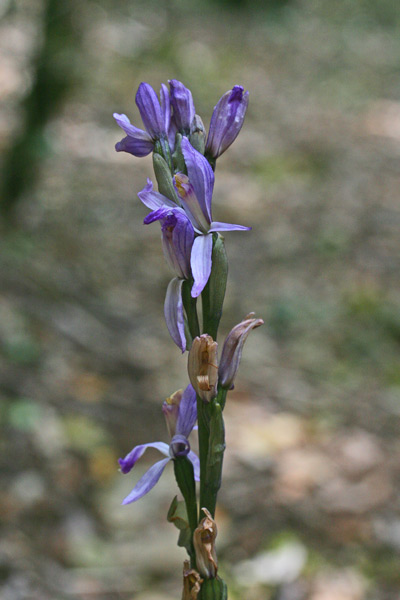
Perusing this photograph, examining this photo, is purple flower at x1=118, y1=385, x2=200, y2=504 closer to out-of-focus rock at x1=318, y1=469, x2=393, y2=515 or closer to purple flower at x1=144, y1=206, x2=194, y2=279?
purple flower at x1=144, y1=206, x2=194, y2=279

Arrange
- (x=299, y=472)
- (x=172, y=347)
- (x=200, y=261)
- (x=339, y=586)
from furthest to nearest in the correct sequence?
(x=172, y=347) < (x=299, y=472) < (x=339, y=586) < (x=200, y=261)

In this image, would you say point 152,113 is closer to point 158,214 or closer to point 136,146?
point 136,146

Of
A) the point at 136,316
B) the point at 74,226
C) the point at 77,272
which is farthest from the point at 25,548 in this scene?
the point at 74,226

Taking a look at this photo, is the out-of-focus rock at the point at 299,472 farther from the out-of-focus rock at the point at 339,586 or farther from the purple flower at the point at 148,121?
the purple flower at the point at 148,121

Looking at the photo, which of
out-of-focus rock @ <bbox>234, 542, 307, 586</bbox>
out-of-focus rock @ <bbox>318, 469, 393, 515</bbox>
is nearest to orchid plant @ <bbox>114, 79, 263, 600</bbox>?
out-of-focus rock @ <bbox>234, 542, 307, 586</bbox>

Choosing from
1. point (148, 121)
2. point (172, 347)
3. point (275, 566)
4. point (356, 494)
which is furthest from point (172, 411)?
point (172, 347)

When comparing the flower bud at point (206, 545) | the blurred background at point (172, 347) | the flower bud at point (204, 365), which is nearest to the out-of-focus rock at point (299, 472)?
the blurred background at point (172, 347)
